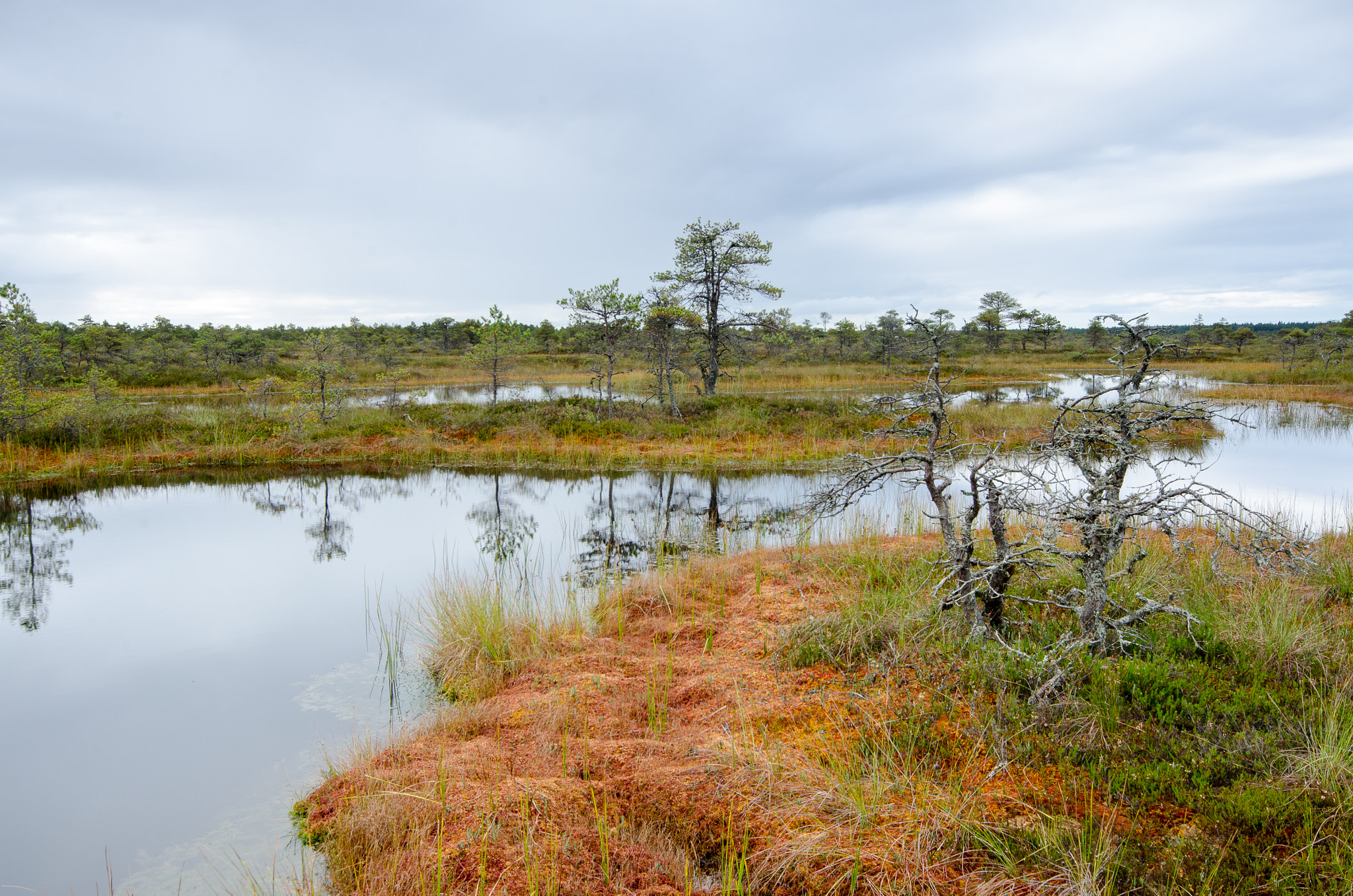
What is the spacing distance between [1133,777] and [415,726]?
4.85m

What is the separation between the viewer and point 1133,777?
140 inches

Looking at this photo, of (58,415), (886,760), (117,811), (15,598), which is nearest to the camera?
(886,760)

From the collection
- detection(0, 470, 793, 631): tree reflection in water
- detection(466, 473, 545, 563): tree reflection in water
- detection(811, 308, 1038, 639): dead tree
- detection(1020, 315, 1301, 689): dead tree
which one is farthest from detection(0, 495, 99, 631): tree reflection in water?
detection(1020, 315, 1301, 689): dead tree

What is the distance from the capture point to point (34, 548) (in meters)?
10.5

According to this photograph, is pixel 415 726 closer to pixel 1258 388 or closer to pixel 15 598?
pixel 15 598

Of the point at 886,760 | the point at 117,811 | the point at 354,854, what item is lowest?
the point at 117,811

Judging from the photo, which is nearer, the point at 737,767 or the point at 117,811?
the point at 737,767

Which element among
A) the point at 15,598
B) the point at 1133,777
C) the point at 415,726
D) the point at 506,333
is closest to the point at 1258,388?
the point at 506,333

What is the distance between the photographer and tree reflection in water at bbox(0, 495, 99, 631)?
822cm

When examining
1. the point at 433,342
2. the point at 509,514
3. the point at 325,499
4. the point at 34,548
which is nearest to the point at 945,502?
the point at 509,514

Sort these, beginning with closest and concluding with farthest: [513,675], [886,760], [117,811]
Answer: [886,760] → [117,811] → [513,675]

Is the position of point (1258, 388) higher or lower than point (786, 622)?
Answer: higher

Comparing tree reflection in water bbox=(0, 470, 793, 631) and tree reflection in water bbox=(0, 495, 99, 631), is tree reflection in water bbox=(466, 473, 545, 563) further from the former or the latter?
tree reflection in water bbox=(0, 495, 99, 631)

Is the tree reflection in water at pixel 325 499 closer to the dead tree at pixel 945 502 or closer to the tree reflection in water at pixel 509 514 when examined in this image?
the tree reflection in water at pixel 509 514
